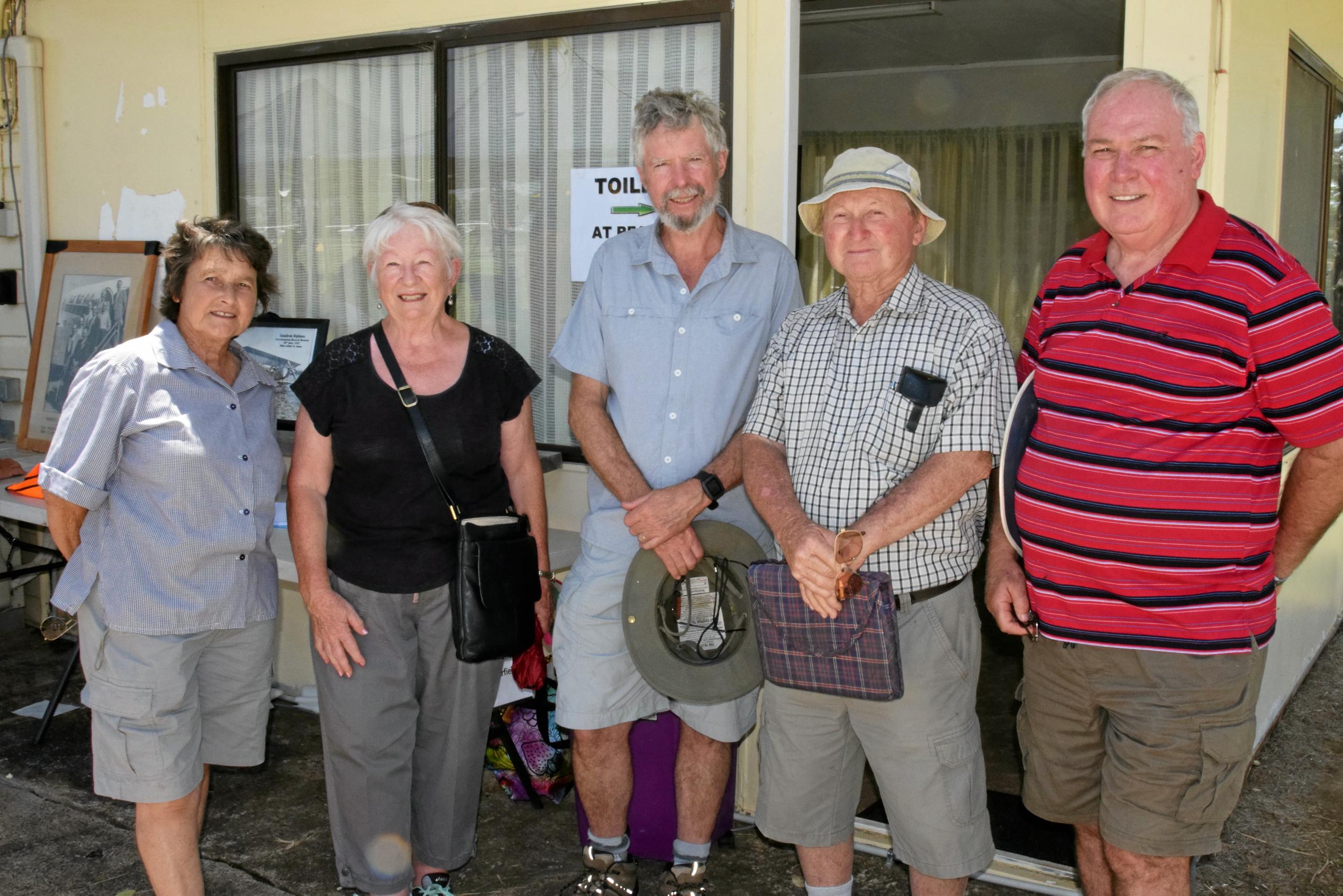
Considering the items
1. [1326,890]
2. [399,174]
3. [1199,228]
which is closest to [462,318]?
[399,174]

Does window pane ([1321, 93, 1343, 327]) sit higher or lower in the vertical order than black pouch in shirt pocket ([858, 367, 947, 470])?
higher

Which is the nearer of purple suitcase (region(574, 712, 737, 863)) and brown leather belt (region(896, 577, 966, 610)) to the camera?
brown leather belt (region(896, 577, 966, 610))

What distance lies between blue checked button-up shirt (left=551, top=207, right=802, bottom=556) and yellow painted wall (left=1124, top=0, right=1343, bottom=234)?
1137mm

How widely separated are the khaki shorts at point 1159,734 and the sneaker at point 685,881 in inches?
48.1

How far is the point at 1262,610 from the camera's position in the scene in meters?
Answer: 2.24

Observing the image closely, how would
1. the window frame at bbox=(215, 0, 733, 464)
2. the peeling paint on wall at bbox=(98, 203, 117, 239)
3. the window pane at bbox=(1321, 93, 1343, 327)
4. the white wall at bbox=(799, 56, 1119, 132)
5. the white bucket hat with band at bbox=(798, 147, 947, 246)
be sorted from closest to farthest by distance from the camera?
the white bucket hat with band at bbox=(798, 147, 947, 246) → the window frame at bbox=(215, 0, 733, 464) → the window pane at bbox=(1321, 93, 1343, 327) → the peeling paint on wall at bbox=(98, 203, 117, 239) → the white wall at bbox=(799, 56, 1119, 132)

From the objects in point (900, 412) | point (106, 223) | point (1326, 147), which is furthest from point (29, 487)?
point (1326, 147)

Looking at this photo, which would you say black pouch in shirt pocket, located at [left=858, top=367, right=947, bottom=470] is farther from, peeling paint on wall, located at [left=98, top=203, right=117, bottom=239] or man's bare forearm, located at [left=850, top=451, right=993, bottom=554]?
peeling paint on wall, located at [left=98, top=203, right=117, bottom=239]

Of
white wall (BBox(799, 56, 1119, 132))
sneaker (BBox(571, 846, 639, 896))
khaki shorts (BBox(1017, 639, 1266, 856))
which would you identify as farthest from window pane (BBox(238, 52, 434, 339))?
white wall (BBox(799, 56, 1119, 132))

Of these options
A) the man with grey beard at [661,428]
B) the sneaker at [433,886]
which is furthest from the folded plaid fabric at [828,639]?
the sneaker at [433,886]

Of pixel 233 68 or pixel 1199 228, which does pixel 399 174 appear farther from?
pixel 1199 228

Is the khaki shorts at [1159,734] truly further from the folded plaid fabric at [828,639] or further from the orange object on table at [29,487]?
the orange object on table at [29,487]

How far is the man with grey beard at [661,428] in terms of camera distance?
9.85 ft

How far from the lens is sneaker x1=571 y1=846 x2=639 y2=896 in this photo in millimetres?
3227
